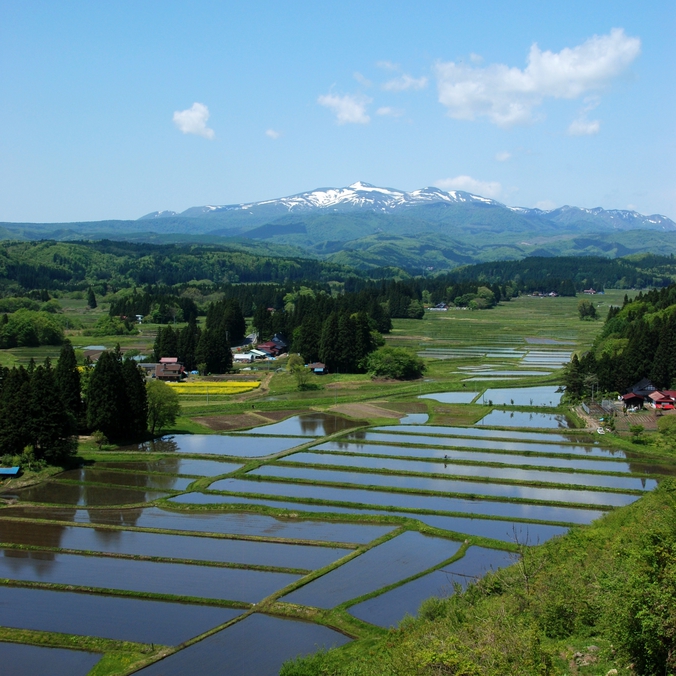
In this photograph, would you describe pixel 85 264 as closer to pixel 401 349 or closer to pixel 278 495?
pixel 401 349

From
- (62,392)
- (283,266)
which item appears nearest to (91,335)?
(62,392)

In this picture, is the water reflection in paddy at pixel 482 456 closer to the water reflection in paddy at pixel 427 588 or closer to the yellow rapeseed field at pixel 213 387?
the water reflection in paddy at pixel 427 588

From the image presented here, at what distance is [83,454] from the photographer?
3584 cm

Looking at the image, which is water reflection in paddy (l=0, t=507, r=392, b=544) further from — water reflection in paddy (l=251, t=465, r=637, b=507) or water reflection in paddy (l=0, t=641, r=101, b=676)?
water reflection in paddy (l=0, t=641, r=101, b=676)

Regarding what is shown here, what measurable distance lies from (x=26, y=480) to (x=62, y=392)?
26.6 ft

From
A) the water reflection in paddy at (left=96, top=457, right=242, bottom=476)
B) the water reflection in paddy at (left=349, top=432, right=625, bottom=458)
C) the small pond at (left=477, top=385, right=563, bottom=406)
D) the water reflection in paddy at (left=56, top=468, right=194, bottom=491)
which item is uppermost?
the small pond at (left=477, top=385, right=563, bottom=406)

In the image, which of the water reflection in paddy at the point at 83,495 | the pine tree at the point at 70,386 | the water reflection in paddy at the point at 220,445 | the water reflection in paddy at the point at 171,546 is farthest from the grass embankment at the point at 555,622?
the pine tree at the point at 70,386

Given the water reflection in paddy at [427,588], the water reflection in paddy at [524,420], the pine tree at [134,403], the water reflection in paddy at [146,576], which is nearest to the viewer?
the water reflection in paddy at [427,588]

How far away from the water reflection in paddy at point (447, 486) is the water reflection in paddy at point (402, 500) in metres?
0.81

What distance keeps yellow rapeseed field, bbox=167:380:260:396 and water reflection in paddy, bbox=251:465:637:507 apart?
790 inches

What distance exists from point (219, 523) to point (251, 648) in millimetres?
8901

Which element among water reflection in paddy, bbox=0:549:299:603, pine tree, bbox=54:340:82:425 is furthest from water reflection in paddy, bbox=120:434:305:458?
water reflection in paddy, bbox=0:549:299:603

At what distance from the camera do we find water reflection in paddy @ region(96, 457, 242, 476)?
32.9 m

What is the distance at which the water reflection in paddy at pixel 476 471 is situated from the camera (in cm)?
3050
